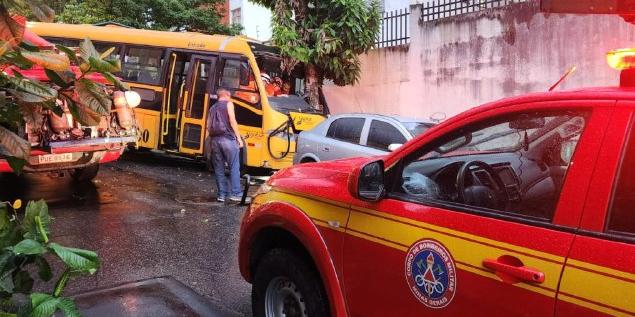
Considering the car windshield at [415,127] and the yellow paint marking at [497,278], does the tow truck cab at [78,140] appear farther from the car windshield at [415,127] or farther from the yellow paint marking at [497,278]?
the yellow paint marking at [497,278]

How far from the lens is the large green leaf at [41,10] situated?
2.14 m

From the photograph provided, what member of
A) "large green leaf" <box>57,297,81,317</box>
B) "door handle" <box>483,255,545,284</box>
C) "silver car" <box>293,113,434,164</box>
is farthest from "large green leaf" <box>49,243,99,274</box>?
"silver car" <box>293,113,434,164</box>

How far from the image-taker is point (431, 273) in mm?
2545

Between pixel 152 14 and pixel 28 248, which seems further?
pixel 152 14

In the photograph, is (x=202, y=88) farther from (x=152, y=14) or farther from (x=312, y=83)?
(x=152, y=14)

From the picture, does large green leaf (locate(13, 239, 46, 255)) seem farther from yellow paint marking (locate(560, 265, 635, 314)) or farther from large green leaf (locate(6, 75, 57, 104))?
yellow paint marking (locate(560, 265, 635, 314))

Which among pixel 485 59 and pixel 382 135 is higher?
pixel 485 59

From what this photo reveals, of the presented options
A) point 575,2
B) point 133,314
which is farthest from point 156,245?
point 575,2

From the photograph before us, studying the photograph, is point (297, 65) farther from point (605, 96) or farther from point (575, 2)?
point (605, 96)

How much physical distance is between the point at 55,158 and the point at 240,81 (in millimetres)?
4239

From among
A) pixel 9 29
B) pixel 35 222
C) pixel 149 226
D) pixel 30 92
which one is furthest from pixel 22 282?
pixel 149 226

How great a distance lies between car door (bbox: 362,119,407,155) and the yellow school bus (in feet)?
9.01

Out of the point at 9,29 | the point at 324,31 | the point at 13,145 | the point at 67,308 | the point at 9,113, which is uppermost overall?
the point at 324,31

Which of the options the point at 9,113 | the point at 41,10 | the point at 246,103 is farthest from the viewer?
the point at 246,103
